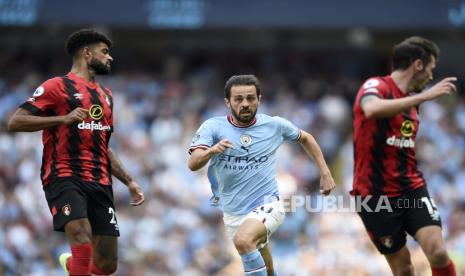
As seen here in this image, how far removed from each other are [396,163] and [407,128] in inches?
14.9

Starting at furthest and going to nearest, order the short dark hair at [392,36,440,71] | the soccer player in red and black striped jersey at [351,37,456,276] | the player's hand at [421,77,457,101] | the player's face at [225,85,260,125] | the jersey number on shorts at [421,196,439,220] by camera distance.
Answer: the player's face at [225,85,260,125]
the short dark hair at [392,36,440,71]
the soccer player in red and black striped jersey at [351,37,456,276]
the jersey number on shorts at [421,196,439,220]
the player's hand at [421,77,457,101]

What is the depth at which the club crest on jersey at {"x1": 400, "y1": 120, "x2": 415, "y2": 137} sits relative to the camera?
969 centimetres

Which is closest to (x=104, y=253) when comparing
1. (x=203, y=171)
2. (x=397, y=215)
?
(x=397, y=215)

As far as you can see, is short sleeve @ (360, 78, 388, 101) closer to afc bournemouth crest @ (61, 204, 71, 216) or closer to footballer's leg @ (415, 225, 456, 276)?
footballer's leg @ (415, 225, 456, 276)

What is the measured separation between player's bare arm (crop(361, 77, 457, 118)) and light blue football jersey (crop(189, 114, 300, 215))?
1.35 m

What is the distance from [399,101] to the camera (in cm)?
918

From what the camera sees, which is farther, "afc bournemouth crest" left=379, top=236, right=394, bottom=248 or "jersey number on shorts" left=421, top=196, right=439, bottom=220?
"afc bournemouth crest" left=379, top=236, right=394, bottom=248

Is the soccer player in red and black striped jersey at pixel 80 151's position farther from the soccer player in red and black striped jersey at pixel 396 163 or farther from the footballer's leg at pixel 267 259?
the soccer player in red and black striped jersey at pixel 396 163

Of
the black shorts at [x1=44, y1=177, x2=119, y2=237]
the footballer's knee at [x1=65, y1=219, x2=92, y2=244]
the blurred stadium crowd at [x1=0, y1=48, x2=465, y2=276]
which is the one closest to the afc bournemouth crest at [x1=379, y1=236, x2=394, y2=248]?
the black shorts at [x1=44, y1=177, x2=119, y2=237]

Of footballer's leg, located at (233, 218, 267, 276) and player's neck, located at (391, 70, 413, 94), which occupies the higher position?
player's neck, located at (391, 70, 413, 94)

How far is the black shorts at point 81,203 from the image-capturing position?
927 cm

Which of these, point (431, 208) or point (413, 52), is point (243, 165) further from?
point (413, 52)

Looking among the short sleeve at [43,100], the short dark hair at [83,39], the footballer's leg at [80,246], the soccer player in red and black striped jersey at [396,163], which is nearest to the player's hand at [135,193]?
the footballer's leg at [80,246]


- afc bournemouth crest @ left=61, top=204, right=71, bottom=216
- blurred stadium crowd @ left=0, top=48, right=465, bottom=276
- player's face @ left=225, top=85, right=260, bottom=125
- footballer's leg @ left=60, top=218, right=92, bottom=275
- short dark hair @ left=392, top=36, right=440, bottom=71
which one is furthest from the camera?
blurred stadium crowd @ left=0, top=48, right=465, bottom=276
